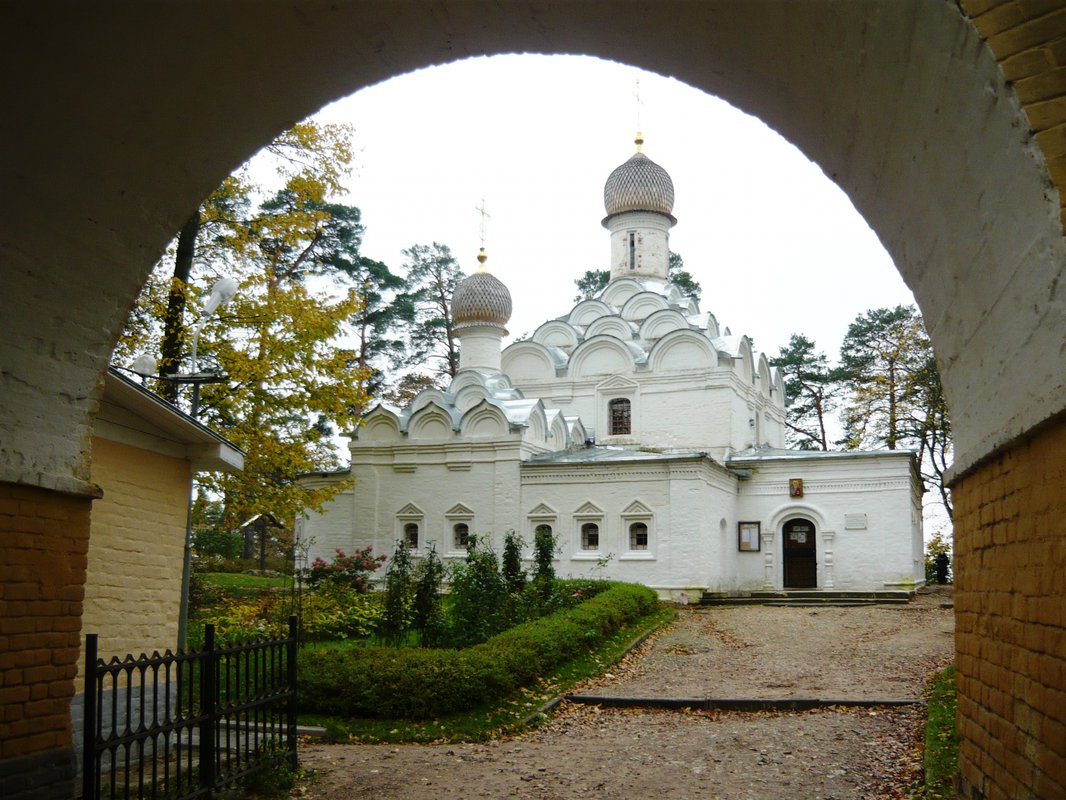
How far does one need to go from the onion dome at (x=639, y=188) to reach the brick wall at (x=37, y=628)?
2669 centimetres

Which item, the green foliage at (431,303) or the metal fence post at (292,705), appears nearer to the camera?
the metal fence post at (292,705)

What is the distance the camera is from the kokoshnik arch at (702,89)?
10.8 ft

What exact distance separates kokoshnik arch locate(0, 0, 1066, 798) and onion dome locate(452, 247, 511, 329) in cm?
2390

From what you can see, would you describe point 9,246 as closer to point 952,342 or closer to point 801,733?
point 952,342

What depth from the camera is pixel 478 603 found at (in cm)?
1356

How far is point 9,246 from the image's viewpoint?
4.64m

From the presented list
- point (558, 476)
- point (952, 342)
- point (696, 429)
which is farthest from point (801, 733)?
point (696, 429)

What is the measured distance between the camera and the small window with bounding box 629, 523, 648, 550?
77.3ft

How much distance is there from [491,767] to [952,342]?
17.0 feet

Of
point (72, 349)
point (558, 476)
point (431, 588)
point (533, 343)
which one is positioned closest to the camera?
point (72, 349)

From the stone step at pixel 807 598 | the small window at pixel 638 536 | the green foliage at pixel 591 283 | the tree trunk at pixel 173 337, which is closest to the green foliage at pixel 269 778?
the tree trunk at pixel 173 337

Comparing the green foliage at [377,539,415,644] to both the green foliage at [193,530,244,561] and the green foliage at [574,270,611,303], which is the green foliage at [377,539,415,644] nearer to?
the green foliage at [193,530,244,561]

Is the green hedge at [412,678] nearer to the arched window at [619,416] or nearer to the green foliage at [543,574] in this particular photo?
the green foliage at [543,574]

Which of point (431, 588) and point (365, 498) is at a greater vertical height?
point (365, 498)
